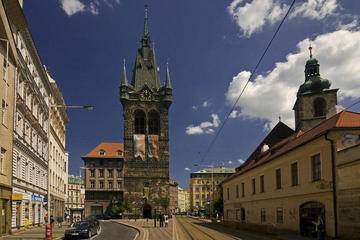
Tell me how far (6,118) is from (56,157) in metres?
29.5

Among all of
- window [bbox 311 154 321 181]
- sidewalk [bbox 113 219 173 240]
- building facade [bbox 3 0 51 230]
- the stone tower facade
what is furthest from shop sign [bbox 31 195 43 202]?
the stone tower facade

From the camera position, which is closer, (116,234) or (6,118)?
(6,118)

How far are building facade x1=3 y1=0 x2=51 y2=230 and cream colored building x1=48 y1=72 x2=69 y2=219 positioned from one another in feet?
20.1

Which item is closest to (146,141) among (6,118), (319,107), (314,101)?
(314,101)

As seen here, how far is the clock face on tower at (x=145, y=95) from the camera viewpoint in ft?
282

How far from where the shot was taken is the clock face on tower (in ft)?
282

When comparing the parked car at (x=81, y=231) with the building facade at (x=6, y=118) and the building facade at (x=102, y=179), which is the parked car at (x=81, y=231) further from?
the building facade at (x=102, y=179)

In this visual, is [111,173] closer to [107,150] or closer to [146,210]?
[107,150]

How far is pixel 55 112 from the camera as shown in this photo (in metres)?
53.2

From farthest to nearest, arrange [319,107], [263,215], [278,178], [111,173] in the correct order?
[111,173], [319,107], [263,215], [278,178]

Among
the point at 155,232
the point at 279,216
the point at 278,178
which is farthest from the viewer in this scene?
the point at 155,232

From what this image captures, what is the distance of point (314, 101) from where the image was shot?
71625 millimetres

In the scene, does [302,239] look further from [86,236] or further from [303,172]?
[86,236]

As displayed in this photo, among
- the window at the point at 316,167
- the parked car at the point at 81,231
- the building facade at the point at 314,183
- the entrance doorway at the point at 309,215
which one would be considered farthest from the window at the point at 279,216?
the parked car at the point at 81,231
